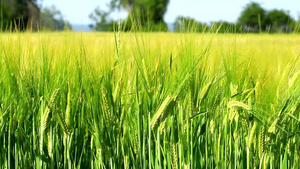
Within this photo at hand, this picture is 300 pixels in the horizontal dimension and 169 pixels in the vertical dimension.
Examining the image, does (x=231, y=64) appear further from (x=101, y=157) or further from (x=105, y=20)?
(x=105, y=20)

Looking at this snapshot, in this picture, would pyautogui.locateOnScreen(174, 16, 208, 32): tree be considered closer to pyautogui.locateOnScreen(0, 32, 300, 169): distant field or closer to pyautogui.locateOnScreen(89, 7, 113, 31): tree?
pyautogui.locateOnScreen(0, 32, 300, 169): distant field

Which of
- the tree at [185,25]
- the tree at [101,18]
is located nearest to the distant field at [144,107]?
the tree at [185,25]

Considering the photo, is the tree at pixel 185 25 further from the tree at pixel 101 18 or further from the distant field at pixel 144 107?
the tree at pixel 101 18

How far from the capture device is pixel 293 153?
0.83m

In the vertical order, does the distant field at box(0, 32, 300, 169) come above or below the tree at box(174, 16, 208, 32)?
below

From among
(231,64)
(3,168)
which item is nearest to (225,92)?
(231,64)

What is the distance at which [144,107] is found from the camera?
0.79 m

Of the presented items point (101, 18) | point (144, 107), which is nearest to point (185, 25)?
point (144, 107)

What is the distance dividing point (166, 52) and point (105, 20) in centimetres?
2557

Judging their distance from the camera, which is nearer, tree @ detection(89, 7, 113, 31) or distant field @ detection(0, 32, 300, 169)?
distant field @ detection(0, 32, 300, 169)

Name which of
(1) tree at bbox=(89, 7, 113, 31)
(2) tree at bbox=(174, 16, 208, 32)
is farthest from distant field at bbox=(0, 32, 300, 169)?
(1) tree at bbox=(89, 7, 113, 31)

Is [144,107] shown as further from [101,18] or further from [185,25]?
[101,18]

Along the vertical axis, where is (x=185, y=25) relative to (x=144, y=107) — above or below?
above

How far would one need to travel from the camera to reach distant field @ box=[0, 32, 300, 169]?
751mm
